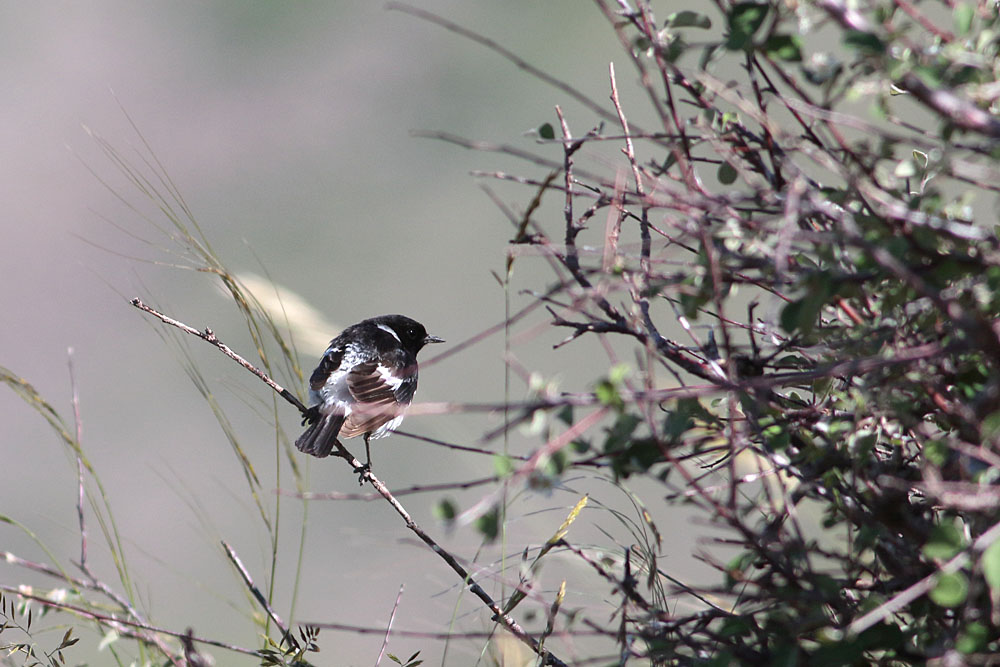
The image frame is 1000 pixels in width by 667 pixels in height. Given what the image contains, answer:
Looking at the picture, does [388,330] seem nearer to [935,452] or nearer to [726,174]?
[726,174]

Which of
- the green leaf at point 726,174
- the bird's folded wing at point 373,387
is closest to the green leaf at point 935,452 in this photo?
the green leaf at point 726,174

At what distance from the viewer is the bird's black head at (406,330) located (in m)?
5.97

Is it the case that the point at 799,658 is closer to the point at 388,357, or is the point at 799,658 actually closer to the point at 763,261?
the point at 763,261

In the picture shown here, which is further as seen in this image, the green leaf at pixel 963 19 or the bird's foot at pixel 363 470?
the bird's foot at pixel 363 470

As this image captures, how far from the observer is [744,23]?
1.55 meters

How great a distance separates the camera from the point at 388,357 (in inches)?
216

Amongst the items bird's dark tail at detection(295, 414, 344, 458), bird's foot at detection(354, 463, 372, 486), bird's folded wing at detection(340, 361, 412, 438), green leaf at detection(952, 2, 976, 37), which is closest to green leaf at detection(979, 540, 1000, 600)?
green leaf at detection(952, 2, 976, 37)

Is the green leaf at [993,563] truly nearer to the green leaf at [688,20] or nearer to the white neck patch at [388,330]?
the green leaf at [688,20]

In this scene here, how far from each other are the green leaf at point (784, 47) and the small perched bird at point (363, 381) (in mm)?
2860

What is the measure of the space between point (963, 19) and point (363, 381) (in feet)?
13.1

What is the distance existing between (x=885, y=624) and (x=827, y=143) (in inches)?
35.0

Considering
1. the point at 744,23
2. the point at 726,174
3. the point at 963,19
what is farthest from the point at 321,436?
the point at 963,19

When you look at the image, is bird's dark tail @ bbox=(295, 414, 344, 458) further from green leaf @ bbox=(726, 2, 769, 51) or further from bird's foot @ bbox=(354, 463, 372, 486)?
green leaf @ bbox=(726, 2, 769, 51)

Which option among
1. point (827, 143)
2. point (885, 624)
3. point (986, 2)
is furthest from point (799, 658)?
point (986, 2)
